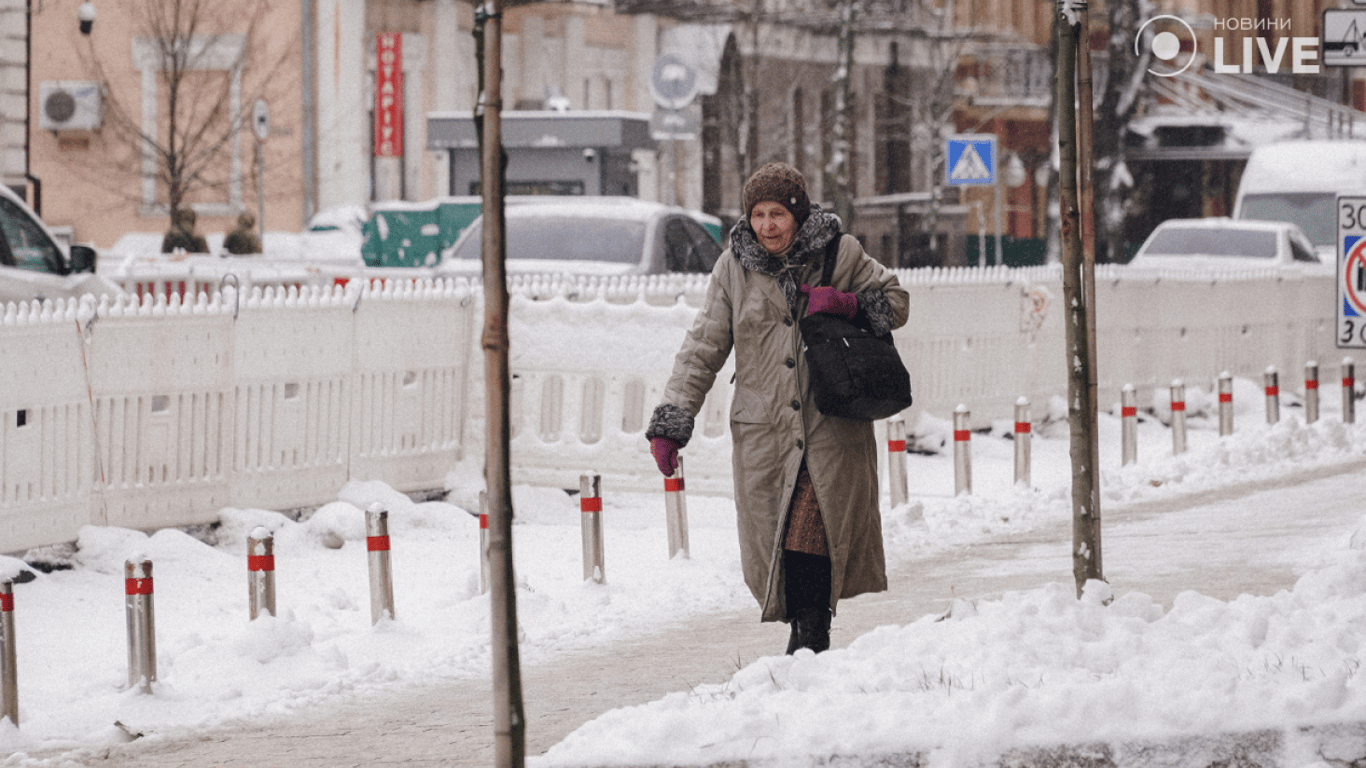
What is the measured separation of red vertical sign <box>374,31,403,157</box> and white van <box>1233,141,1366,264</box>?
16.3m

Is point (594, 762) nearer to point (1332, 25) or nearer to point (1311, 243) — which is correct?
point (1332, 25)

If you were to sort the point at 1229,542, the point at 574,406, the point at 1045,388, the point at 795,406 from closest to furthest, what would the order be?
the point at 795,406
the point at 1229,542
the point at 574,406
the point at 1045,388

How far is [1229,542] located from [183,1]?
98.6 feet

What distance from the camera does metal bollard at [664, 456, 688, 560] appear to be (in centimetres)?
1080

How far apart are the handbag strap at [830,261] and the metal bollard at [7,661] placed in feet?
9.26

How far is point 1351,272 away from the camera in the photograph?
1296 centimetres

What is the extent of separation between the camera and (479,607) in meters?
9.42

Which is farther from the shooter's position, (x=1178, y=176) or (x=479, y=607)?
(x=1178, y=176)

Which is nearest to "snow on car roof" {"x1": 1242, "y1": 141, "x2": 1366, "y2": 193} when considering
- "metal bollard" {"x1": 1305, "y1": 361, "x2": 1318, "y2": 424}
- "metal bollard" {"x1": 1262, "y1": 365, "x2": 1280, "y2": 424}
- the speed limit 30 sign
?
"metal bollard" {"x1": 1305, "y1": 361, "x2": 1318, "y2": 424}

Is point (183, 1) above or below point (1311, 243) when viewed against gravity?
above

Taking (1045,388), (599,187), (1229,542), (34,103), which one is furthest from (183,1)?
(1229,542)

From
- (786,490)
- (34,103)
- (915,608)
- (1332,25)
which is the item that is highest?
(34,103)

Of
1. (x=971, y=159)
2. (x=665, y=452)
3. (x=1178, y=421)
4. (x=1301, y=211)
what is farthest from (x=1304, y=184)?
(x=665, y=452)

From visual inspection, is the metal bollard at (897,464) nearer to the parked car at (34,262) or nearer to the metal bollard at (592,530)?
the metal bollard at (592,530)
